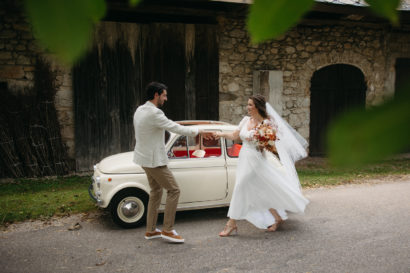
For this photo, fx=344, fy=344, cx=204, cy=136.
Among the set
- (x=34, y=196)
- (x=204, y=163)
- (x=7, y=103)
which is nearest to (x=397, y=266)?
(x=204, y=163)

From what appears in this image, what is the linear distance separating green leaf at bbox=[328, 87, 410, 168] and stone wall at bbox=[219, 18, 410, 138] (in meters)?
7.96

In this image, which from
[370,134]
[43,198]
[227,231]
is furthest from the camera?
[43,198]

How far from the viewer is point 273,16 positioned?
1.13 feet

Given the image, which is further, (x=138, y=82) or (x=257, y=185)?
(x=138, y=82)

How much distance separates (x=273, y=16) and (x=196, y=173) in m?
4.32

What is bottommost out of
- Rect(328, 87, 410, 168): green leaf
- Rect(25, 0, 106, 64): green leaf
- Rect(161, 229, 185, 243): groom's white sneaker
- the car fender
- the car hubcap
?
Rect(161, 229, 185, 243): groom's white sneaker

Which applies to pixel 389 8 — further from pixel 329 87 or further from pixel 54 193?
pixel 329 87

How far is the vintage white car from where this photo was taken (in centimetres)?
444

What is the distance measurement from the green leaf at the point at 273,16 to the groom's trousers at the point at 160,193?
3704 millimetres

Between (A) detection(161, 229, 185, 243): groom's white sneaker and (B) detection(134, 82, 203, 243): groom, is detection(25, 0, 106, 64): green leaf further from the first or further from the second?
(A) detection(161, 229, 185, 243): groom's white sneaker

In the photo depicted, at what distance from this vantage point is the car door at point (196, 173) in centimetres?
459

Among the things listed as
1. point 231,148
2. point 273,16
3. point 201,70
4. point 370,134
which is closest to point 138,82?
point 201,70

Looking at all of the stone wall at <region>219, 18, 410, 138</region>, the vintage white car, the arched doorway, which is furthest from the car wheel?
the arched doorway

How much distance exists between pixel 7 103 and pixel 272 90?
18.9 ft
